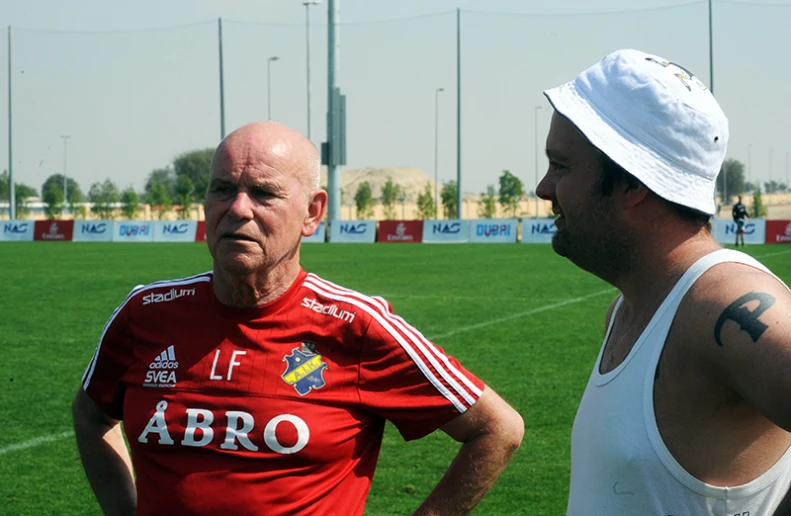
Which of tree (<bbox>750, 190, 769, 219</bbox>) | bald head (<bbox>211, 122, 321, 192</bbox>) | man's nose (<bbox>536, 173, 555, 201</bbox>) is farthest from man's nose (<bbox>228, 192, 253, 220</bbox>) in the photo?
tree (<bbox>750, 190, 769, 219</bbox>)

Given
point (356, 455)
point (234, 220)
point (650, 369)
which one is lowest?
point (356, 455)

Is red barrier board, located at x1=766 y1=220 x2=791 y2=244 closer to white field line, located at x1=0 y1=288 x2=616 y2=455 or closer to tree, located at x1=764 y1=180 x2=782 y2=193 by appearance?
white field line, located at x1=0 y1=288 x2=616 y2=455

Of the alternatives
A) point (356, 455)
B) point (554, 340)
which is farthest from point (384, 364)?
point (554, 340)

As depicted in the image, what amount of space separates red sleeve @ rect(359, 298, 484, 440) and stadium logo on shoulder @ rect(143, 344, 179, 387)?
1.81ft

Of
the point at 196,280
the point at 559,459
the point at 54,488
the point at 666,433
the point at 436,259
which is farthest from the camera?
the point at 436,259

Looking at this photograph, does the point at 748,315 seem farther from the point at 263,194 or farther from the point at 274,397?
the point at 263,194

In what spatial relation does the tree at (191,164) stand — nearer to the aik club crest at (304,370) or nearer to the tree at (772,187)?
the tree at (772,187)

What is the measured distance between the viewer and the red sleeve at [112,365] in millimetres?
3301

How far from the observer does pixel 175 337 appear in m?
3.18

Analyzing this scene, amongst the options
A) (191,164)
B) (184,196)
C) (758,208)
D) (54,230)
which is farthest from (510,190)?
(191,164)

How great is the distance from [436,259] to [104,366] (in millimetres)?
26482

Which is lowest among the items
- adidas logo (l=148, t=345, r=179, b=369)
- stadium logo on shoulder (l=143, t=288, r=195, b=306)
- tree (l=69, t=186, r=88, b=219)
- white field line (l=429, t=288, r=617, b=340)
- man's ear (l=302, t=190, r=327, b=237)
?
white field line (l=429, t=288, r=617, b=340)

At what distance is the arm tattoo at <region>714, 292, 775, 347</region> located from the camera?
193cm

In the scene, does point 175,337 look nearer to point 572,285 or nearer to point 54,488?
point 54,488
